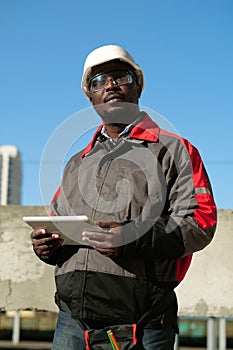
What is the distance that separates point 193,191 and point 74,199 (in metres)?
0.41

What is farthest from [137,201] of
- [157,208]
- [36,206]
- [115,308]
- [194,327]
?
[194,327]

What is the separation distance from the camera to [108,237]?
167 cm

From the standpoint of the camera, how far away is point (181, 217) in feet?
5.82

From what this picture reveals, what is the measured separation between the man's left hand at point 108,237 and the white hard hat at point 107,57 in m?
0.61

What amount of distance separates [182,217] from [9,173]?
285 feet

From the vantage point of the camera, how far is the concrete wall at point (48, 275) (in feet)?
11.8

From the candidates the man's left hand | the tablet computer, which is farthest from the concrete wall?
the man's left hand

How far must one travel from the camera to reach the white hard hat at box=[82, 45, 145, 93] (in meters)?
2.00

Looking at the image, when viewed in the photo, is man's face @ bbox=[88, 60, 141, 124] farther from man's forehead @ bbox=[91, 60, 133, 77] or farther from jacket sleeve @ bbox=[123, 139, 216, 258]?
jacket sleeve @ bbox=[123, 139, 216, 258]

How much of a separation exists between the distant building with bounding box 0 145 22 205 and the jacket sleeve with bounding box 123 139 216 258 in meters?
85.9

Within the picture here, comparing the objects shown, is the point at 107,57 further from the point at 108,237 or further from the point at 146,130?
the point at 108,237

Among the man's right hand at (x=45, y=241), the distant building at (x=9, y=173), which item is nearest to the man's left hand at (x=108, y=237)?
the man's right hand at (x=45, y=241)

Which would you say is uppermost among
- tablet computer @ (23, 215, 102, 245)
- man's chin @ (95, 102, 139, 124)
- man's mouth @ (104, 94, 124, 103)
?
man's mouth @ (104, 94, 124, 103)

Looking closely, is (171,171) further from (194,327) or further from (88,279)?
(194,327)
